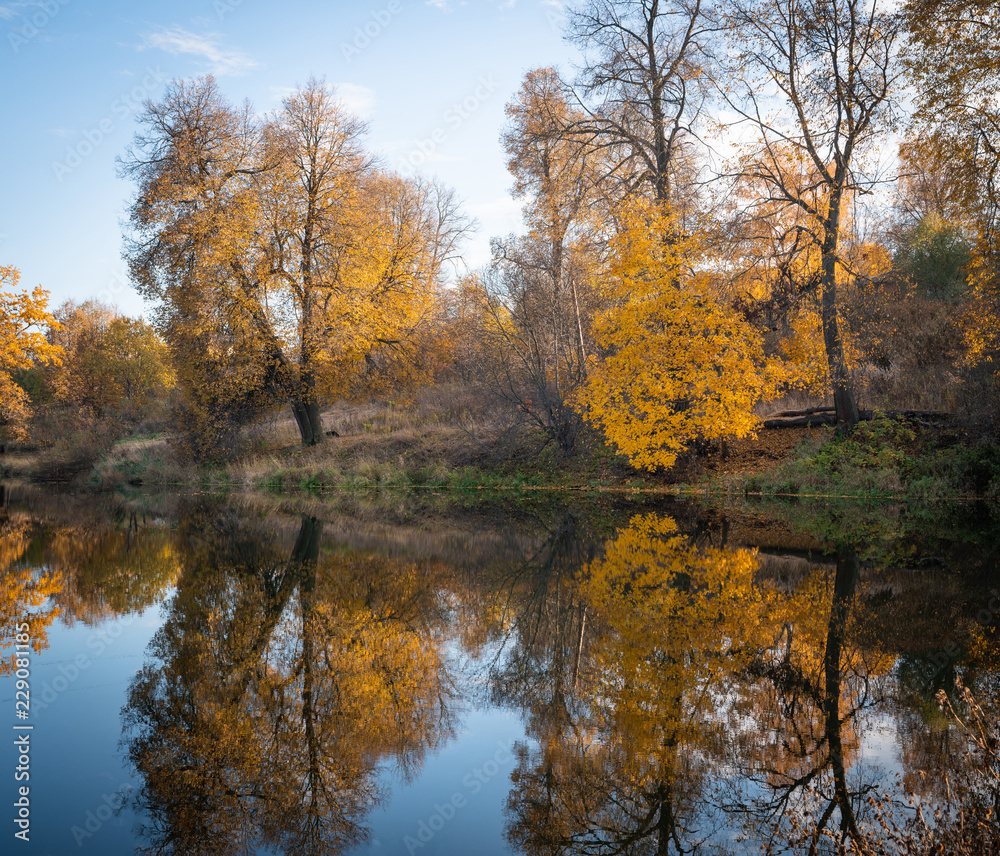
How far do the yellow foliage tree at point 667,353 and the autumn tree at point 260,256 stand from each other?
10.2 m

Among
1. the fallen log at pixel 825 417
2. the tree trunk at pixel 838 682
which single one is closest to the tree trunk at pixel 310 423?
the fallen log at pixel 825 417

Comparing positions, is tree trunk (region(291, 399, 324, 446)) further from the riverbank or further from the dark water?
the dark water

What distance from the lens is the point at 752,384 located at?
49.2 feet

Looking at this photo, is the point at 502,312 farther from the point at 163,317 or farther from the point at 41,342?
the point at 41,342

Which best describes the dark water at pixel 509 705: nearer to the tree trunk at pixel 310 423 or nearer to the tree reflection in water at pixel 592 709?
the tree reflection in water at pixel 592 709

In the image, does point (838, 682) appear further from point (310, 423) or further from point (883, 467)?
point (310, 423)

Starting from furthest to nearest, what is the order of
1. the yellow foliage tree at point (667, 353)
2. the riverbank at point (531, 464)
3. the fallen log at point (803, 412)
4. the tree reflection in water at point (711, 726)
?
1. the fallen log at point (803, 412)
2. the riverbank at point (531, 464)
3. the yellow foliage tree at point (667, 353)
4. the tree reflection in water at point (711, 726)

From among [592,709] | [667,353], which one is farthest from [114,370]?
[592,709]

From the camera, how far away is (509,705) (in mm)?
4582

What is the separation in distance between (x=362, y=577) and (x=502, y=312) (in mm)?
16733

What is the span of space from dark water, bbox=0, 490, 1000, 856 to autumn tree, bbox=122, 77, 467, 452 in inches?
545

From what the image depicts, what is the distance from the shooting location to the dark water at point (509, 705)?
3.20m

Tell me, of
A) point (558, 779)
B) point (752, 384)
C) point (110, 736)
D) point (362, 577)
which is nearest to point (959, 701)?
point (558, 779)

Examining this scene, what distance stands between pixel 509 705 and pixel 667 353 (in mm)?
12220
